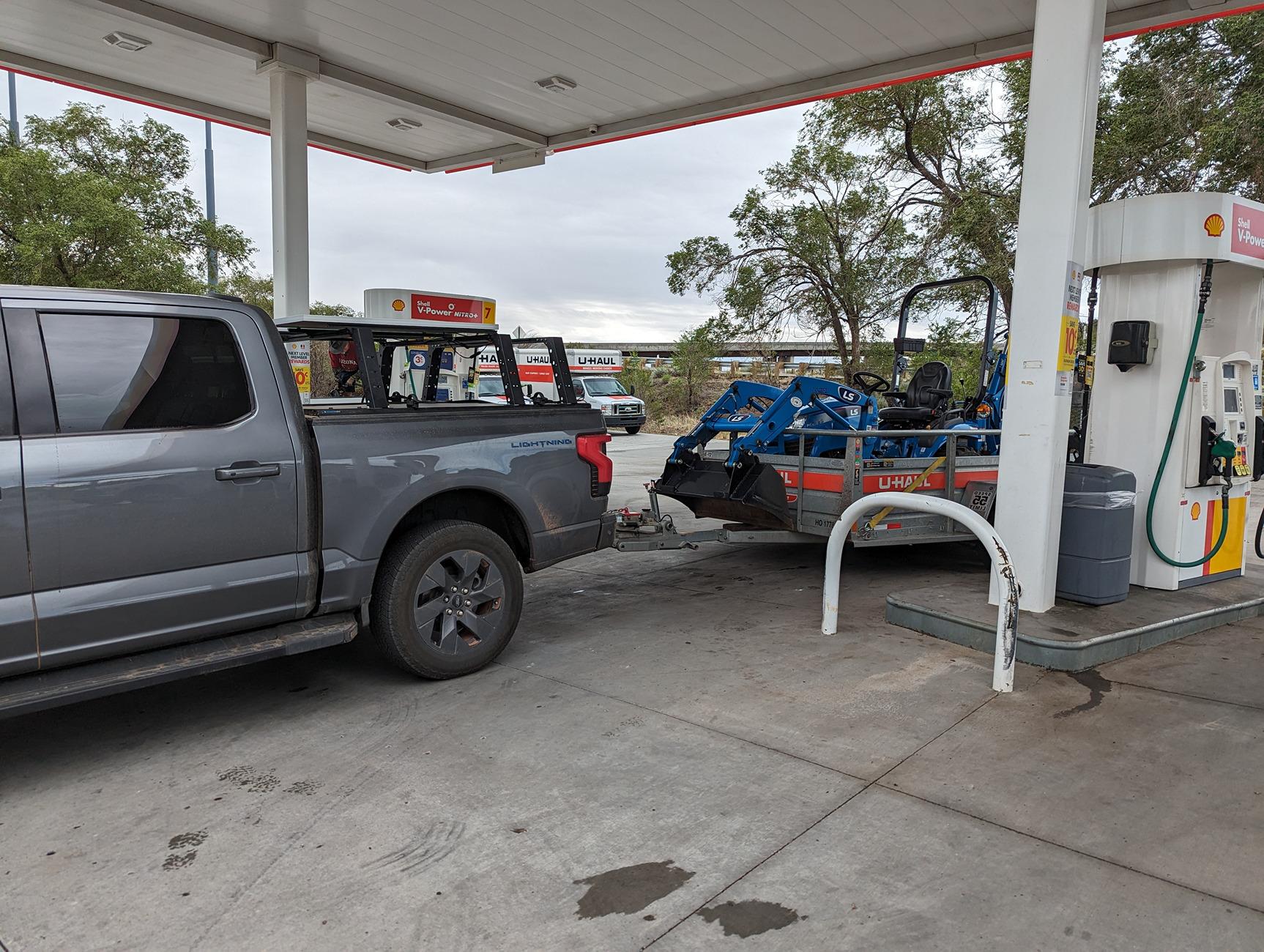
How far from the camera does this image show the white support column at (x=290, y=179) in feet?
29.7

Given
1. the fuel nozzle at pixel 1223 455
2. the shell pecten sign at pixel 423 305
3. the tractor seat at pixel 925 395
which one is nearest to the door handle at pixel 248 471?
the tractor seat at pixel 925 395

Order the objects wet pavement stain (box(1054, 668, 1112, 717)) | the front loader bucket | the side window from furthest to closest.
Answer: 1. the front loader bucket
2. wet pavement stain (box(1054, 668, 1112, 717))
3. the side window

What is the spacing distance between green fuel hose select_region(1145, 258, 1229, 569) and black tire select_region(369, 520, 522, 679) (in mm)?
4403

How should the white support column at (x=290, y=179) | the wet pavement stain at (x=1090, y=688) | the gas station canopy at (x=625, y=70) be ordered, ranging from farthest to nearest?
the white support column at (x=290, y=179) < the gas station canopy at (x=625, y=70) < the wet pavement stain at (x=1090, y=688)

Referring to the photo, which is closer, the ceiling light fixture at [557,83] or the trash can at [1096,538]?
the trash can at [1096,538]

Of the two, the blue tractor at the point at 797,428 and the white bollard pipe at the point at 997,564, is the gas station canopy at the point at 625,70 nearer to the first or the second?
the white bollard pipe at the point at 997,564

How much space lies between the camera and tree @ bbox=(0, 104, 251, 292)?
13.2 metres

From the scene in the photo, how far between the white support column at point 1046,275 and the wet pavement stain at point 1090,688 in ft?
2.08

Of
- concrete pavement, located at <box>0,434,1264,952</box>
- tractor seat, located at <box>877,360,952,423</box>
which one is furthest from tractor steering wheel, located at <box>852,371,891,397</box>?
concrete pavement, located at <box>0,434,1264,952</box>

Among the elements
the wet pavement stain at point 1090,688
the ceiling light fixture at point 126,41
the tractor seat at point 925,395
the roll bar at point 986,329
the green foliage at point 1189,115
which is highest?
the green foliage at point 1189,115

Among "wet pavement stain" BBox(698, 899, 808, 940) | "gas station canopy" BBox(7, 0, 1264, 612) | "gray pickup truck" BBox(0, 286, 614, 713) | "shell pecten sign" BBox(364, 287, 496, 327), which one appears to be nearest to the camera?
"wet pavement stain" BBox(698, 899, 808, 940)

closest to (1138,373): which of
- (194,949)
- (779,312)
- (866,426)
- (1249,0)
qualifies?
(866,426)

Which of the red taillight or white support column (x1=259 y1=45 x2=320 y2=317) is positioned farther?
white support column (x1=259 y1=45 x2=320 y2=317)

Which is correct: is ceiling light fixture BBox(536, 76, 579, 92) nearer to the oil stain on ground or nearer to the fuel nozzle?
the fuel nozzle
